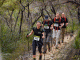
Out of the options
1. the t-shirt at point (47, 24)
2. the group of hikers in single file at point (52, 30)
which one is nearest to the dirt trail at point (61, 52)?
the group of hikers in single file at point (52, 30)

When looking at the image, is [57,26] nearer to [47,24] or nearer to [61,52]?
[47,24]

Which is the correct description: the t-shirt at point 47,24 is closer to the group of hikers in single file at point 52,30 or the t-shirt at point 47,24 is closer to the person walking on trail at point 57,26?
the group of hikers in single file at point 52,30

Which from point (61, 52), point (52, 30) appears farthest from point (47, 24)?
point (61, 52)

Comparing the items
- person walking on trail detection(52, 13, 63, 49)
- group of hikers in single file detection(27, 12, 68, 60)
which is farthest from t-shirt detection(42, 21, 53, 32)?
person walking on trail detection(52, 13, 63, 49)

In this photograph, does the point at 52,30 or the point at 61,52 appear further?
the point at 52,30

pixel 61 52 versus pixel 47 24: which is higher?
pixel 47 24

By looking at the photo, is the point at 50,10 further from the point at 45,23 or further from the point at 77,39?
the point at 77,39

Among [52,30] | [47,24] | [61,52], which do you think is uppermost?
[47,24]

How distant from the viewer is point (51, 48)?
2166 millimetres

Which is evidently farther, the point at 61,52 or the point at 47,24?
the point at 47,24

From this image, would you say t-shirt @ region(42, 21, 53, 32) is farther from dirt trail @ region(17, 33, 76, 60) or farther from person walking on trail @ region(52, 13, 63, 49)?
dirt trail @ region(17, 33, 76, 60)

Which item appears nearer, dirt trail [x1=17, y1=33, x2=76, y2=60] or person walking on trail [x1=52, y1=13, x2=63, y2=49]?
dirt trail [x1=17, y1=33, x2=76, y2=60]

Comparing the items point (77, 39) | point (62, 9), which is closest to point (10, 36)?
point (62, 9)

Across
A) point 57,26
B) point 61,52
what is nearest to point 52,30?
point 57,26
